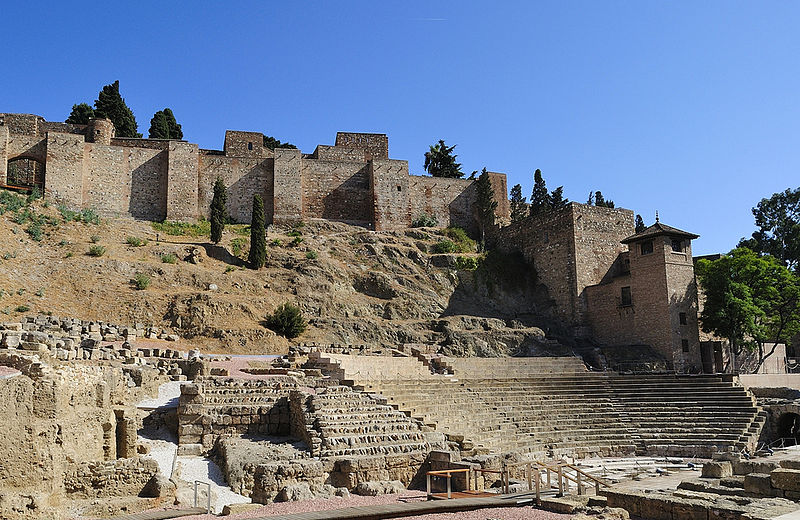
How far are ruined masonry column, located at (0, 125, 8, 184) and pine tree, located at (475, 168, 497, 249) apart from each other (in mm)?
27871

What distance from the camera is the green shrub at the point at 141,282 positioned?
92.7 ft

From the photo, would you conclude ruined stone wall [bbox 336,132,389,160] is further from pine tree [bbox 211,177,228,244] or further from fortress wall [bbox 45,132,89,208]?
fortress wall [bbox 45,132,89,208]

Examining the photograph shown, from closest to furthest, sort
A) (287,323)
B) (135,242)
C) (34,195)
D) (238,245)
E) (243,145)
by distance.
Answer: (287,323) < (135,242) < (238,245) < (34,195) < (243,145)

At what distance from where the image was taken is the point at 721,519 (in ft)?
31.1

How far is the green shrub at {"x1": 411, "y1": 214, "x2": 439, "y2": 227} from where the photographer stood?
43031 millimetres

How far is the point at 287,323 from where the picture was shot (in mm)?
27156

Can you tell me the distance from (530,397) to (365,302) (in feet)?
41.5

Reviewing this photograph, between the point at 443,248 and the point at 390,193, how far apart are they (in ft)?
19.3

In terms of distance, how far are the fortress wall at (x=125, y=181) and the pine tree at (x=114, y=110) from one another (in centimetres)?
825

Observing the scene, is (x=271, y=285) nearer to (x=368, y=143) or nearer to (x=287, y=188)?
(x=287, y=188)

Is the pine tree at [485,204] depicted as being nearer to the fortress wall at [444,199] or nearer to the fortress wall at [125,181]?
the fortress wall at [444,199]

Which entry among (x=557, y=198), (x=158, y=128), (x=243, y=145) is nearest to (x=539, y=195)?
(x=557, y=198)

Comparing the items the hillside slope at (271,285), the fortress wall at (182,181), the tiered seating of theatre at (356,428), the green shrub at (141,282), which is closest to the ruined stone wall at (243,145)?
the fortress wall at (182,181)

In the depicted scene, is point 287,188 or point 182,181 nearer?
point 182,181
